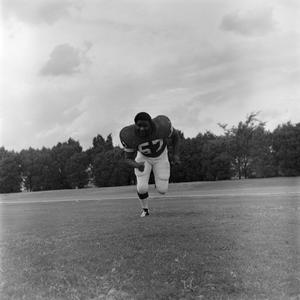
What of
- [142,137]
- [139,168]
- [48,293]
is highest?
[142,137]

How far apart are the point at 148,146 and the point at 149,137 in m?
0.28

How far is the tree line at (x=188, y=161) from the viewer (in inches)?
1932

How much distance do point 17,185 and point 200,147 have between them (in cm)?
2372

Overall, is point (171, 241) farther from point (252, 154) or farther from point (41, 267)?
point (252, 154)

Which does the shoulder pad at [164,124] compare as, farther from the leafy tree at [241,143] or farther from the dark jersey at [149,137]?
the leafy tree at [241,143]

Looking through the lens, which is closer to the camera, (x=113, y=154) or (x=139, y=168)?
(x=139, y=168)

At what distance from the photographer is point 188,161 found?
5275cm

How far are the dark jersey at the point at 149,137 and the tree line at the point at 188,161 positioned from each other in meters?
34.3

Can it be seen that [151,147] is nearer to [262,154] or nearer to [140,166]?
[140,166]

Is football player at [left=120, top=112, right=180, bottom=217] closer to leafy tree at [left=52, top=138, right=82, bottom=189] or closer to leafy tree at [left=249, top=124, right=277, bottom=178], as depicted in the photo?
leafy tree at [left=249, top=124, right=277, bottom=178]

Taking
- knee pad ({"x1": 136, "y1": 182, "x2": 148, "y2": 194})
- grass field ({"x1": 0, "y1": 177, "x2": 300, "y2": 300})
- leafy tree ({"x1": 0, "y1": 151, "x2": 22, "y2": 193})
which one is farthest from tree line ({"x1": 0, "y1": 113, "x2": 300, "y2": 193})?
grass field ({"x1": 0, "y1": 177, "x2": 300, "y2": 300})

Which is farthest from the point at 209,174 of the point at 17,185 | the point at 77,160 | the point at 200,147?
the point at 17,185

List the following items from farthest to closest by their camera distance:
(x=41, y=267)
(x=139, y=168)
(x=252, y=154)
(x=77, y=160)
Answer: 1. (x=77, y=160)
2. (x=252, y=154)
3. (x=139, y=168)
4. (x=41, y=267)

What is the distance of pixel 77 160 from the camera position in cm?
5659
